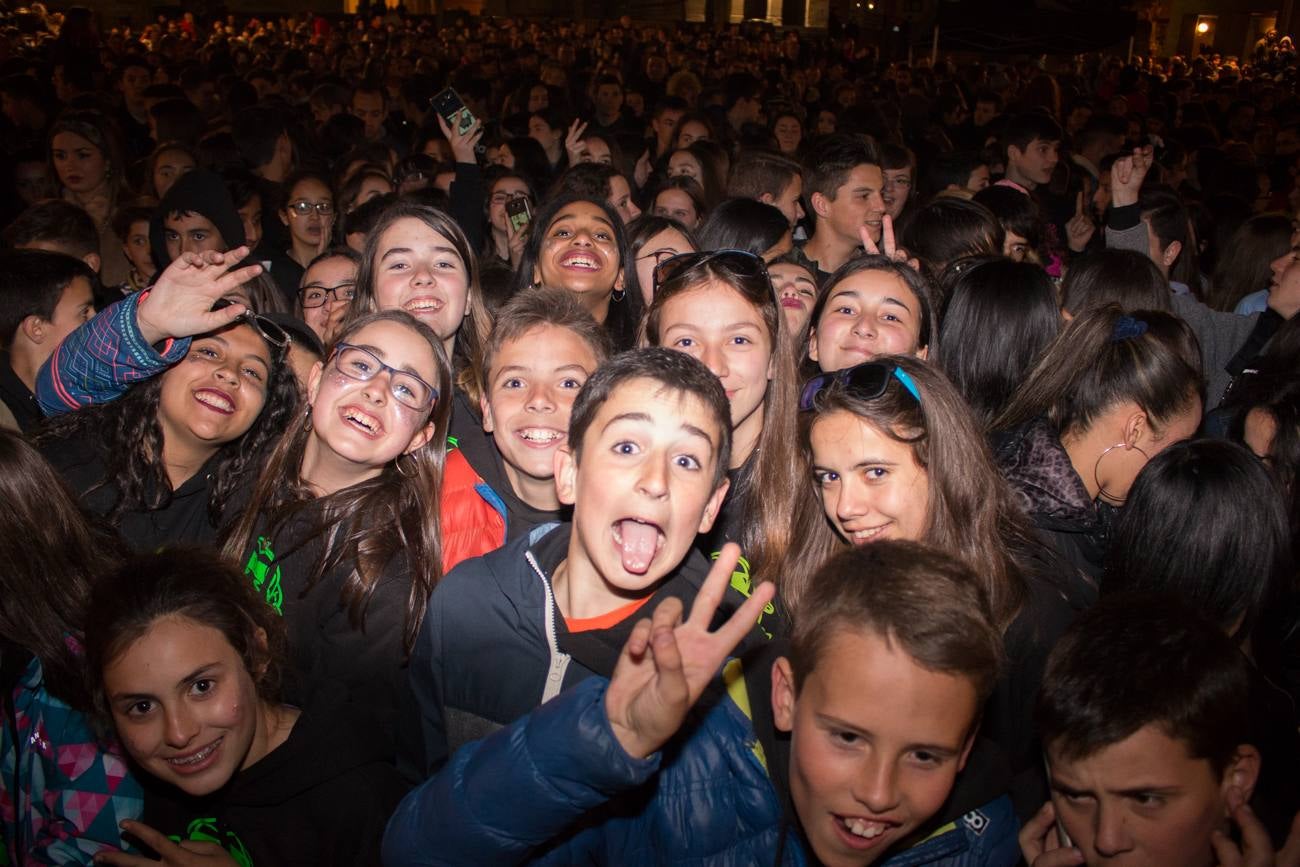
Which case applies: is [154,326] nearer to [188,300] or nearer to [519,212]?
[188,300]

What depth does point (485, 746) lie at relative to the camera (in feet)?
5.15

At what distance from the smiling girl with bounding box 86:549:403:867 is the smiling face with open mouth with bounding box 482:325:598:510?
34.9 inches

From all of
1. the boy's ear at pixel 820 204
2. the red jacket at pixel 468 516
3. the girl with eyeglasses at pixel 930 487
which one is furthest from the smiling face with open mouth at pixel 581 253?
the girl with eyeglasses at pixel 930 487

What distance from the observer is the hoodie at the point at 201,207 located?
4.76 meters

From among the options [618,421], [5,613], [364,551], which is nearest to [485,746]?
[618,421]

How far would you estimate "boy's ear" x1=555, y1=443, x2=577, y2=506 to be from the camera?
7.12 feet

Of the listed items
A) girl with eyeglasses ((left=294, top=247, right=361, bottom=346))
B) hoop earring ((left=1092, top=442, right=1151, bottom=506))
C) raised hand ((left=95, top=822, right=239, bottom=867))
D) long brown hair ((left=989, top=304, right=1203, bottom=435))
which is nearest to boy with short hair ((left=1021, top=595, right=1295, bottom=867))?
hoop earring ((left=1092, top=442, right=1151, bottom=506))

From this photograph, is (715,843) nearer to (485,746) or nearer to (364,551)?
(485,746)

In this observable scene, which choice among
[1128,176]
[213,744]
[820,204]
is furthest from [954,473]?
[1128,176]

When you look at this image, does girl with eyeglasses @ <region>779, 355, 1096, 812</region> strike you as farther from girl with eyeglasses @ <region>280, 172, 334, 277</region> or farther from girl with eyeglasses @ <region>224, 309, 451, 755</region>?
girl with eyeglasses @ <region>280, 172, 334, 277</region>

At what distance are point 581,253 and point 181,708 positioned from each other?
2.41 metres

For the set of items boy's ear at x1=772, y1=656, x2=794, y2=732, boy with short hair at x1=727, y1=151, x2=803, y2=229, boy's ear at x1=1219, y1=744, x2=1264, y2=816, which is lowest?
boy's ear at x1=1219, y1=744, x2=1264, y2=816

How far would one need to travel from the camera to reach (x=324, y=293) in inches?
157

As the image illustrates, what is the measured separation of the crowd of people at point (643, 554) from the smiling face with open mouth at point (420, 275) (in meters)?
0.01
